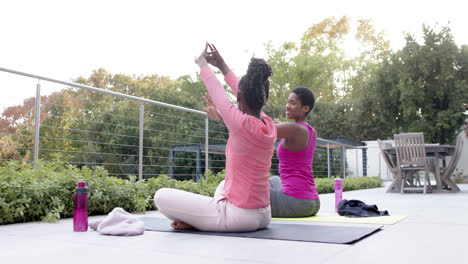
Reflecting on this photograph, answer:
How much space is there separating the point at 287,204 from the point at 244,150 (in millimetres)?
1273

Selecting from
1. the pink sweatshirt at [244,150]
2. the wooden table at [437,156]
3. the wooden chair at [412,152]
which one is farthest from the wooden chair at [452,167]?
the pink sweatshirt at [244,150]

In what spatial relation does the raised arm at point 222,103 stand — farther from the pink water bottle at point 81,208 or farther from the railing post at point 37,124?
the railing post at point 37,124

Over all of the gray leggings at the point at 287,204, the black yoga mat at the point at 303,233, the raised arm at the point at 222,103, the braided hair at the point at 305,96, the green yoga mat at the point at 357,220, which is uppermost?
the braided hair at the point at 305,96

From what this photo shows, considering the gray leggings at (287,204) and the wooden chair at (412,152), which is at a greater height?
the wooden chair at (412,152)

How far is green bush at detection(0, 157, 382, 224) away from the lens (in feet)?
10.9

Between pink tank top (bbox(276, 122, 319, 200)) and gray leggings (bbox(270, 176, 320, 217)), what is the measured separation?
0.05 meters

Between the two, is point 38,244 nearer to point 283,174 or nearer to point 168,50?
point 283,174

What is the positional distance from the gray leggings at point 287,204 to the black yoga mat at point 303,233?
18.7 inches

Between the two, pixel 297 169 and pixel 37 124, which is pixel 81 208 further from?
pixel 297 169

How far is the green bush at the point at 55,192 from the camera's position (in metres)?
3.31

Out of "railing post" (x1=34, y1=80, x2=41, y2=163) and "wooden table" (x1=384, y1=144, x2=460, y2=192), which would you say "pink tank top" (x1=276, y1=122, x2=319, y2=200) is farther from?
"wooden table" (x1=384, y1=144, x2=460, y2=192)

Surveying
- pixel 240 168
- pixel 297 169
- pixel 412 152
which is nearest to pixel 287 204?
pixel 297 169

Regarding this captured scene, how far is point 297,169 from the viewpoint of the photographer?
349 centimetres

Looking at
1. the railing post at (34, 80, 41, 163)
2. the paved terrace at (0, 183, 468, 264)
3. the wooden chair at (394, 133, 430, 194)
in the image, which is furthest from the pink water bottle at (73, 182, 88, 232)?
the wooden chair at (394, 133, 430, 194)
